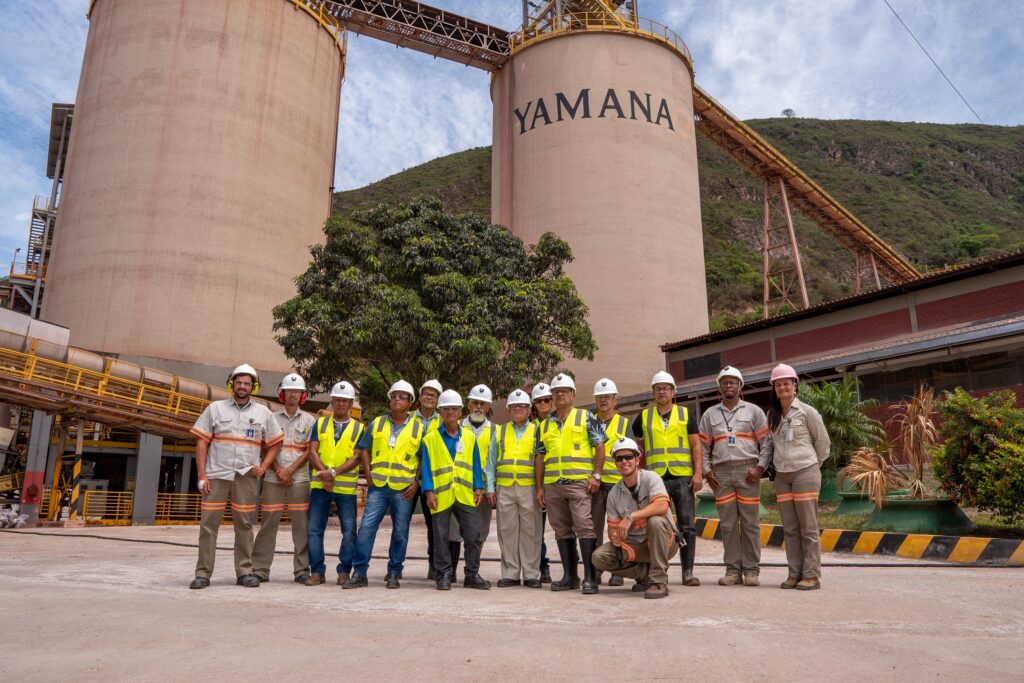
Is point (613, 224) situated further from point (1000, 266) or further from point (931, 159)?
point (931, 159)

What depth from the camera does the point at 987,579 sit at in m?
6.26

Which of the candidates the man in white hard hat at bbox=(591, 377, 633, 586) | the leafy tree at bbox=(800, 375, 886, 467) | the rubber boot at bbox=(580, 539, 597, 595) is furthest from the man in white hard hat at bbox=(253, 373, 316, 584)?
the leafy tree at bbox=(800, 375, 886, 467)

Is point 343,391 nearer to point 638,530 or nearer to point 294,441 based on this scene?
point 294,441

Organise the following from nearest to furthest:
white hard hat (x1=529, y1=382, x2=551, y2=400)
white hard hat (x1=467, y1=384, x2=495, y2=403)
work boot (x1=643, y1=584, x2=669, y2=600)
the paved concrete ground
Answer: the paved concrete ground
work boot (x1=643, y1=584, x2=669, y2=600)
white hard hat (x1=529, y1=382, x2=551, y2=400)
white hard hat (x1=467, y1=384, x2=495, y2=403)

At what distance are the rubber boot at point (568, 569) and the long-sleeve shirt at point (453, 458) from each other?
0.91 meters

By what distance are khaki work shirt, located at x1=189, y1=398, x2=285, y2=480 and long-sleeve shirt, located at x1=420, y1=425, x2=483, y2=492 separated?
126 centimetres

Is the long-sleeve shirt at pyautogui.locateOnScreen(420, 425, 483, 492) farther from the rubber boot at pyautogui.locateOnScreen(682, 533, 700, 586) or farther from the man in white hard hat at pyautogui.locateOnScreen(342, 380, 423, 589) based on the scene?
the rubber boot at pyautogui.locateOnScreen(682, 533, 700, 586)

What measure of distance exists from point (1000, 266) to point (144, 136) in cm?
2757

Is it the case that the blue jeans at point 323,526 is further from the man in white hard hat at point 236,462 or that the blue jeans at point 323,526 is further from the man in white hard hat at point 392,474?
the man in white hard hat at point 236,462

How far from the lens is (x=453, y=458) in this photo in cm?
644

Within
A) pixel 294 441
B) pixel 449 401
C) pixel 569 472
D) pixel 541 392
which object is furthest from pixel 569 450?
pixel 294 441

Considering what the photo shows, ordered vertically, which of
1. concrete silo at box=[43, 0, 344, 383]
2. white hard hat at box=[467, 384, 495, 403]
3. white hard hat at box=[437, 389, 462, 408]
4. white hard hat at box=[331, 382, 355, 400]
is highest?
concrete silo at box=[43, 0, 344, 383]

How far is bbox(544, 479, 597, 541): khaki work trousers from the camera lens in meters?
6.17

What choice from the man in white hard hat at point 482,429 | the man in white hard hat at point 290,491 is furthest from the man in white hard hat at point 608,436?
the man in white hard hat at point 290,491
